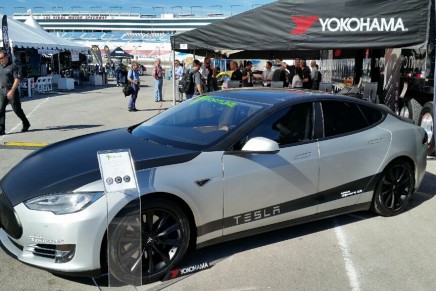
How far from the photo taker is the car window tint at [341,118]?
4.30 metres

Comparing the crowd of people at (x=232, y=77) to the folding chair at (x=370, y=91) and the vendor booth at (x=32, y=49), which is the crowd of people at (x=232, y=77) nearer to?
the folding chair at (x=370, y=91)

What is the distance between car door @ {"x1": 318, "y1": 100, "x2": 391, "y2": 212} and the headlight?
2162 mm

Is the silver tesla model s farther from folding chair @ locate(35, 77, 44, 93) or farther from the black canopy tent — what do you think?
folding chair @ locate(35, 77, 44, 93)

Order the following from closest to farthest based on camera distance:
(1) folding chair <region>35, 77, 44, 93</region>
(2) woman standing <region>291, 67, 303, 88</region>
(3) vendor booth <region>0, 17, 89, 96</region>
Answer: (2) woman standing <region>291, 67, 303, 88</region>
(3) vendor booth <region>0, 17, 89, 96</region>
(1) folding chair <region>35, 77, 44, 93</region>

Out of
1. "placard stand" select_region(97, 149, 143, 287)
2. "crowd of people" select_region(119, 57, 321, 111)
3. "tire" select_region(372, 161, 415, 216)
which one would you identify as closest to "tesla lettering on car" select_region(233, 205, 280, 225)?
"placard stand" select_region(97, 149, 143, 287)

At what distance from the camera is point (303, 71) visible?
13609 millimetres

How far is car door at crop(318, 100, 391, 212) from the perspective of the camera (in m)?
4.18

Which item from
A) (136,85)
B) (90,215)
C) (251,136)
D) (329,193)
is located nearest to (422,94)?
(329,193)

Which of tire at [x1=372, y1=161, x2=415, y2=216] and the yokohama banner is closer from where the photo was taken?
tire at [x1=372, y1=161, x2=415, y2=216]

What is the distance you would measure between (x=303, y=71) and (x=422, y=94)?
5611 mm

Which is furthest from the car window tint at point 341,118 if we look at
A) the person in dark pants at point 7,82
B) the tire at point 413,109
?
the person in dark pants at point 7,82

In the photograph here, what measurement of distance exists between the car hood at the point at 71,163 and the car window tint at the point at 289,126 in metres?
0.73

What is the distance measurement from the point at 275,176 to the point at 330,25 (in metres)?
4.50

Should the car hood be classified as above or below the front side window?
below
